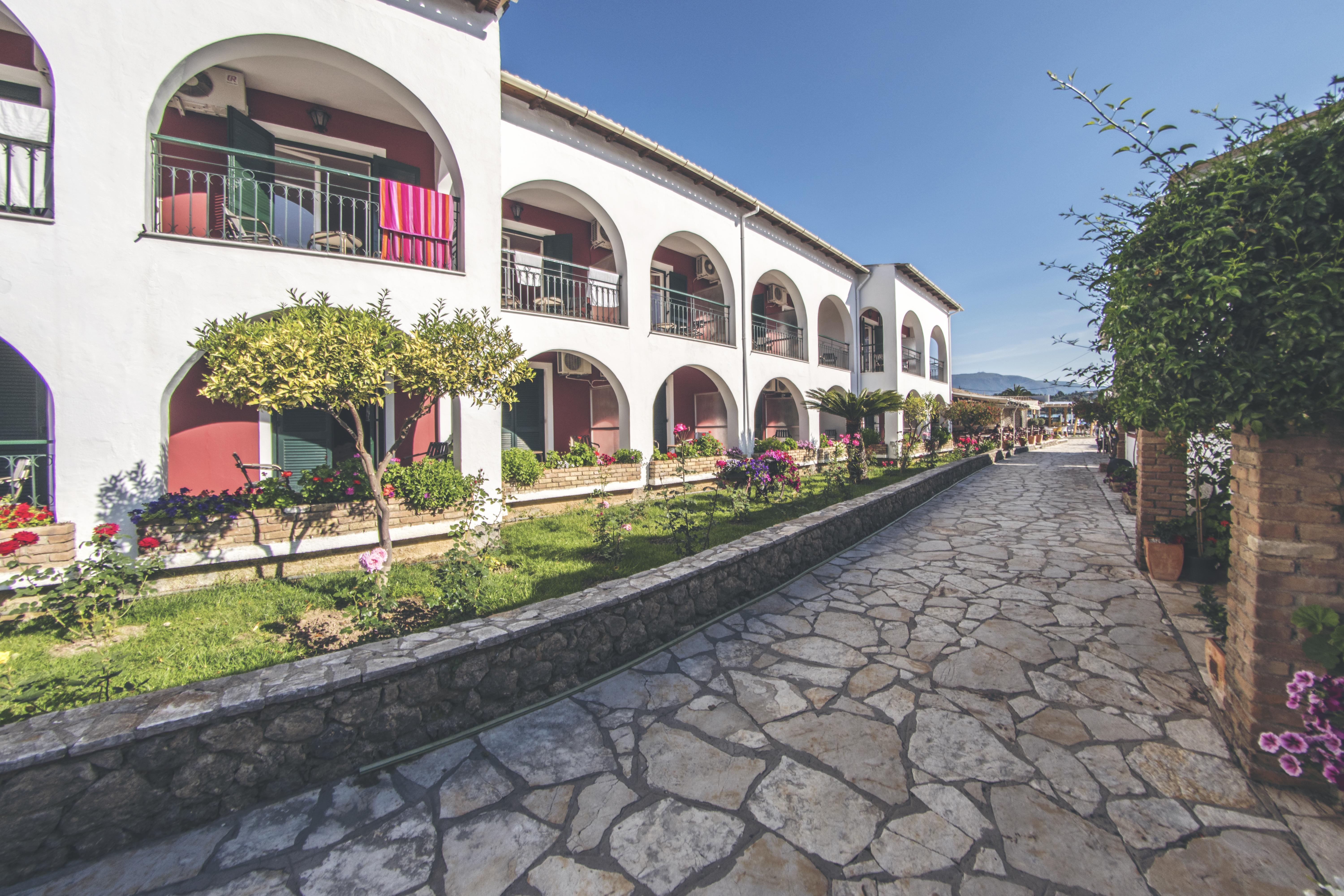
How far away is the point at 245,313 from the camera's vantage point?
5.56 metres

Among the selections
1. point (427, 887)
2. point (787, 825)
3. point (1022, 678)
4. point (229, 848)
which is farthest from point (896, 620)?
point (229, 848)

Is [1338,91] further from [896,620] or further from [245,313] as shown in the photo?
[245,313]

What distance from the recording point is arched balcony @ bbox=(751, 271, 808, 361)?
1472 cm

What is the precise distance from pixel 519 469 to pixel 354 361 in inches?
148

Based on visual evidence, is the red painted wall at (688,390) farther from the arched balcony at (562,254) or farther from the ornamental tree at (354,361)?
the ornamental tree at (354,361)

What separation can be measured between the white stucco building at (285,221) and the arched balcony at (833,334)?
6.40m

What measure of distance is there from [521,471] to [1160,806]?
7.71 meters

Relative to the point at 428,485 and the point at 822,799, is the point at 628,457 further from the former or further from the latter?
the point at 822,799

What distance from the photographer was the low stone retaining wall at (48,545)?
14.7 feet

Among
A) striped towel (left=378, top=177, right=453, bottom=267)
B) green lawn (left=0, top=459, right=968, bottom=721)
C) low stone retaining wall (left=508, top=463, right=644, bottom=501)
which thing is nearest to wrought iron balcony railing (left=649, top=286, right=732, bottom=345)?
low stone retaining wall (left=508, top=463, right=644, bottom=501)

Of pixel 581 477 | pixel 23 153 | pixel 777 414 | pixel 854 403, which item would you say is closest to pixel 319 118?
pixel 23 153

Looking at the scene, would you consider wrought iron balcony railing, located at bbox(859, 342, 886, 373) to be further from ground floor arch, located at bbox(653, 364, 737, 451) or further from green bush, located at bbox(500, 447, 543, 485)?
green bush, located at bbox(500, 447, 543, 485)

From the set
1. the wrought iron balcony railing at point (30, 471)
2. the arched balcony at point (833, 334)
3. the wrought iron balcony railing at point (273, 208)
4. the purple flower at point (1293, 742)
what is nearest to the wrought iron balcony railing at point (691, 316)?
the arched balcony at point (833, 334)

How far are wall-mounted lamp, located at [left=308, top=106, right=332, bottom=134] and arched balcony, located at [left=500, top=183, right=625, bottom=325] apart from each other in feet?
9.15
